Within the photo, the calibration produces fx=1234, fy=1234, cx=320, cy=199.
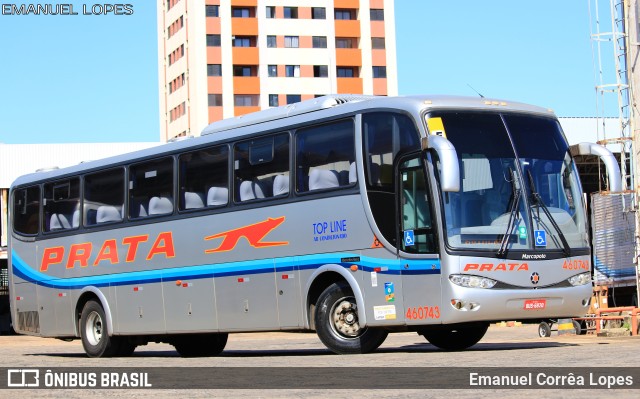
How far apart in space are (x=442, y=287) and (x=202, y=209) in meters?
5.27

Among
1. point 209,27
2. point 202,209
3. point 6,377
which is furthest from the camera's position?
point 209,27

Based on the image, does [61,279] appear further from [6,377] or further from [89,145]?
[89,145]

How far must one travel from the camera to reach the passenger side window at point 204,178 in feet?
64.0

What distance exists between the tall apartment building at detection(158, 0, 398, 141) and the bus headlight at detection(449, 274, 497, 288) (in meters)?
74.5

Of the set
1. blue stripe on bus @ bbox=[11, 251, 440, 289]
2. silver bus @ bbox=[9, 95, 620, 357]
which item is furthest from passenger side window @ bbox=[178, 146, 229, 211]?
blue stripe on bus @ bbox=[11, 251, 440, 289]

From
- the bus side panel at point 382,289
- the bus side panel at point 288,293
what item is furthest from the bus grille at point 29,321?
the bus side panel at point 382,289

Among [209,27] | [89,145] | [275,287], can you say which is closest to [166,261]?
[275,287]

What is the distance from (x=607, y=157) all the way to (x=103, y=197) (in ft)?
30.7

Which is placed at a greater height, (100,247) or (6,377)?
(100,247)

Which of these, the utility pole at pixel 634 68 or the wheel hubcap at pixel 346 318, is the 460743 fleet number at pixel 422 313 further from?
the utility pole at pixel 634 68

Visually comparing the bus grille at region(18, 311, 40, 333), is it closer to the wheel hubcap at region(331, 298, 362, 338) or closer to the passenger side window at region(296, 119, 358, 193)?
the passenger side window at region(296, 119, 358, 193)

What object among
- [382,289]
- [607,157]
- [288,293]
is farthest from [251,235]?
[607,157]

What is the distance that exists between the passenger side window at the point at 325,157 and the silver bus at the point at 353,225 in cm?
2

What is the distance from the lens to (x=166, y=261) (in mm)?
20734
